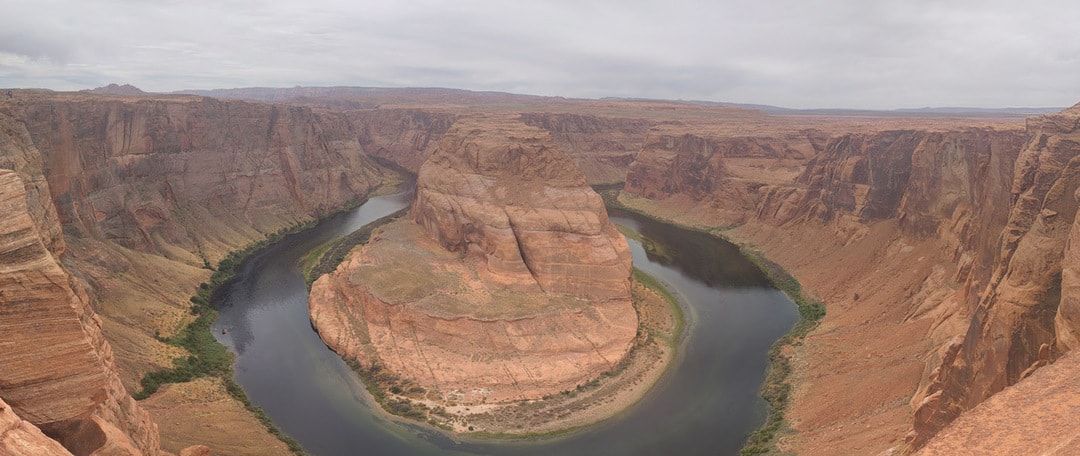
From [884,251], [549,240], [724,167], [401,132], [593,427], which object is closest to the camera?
[593,427]

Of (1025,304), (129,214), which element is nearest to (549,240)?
(1025,304)

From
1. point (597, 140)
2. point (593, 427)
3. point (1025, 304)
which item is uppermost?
point (597, 140)

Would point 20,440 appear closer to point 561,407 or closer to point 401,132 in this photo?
point 561,407

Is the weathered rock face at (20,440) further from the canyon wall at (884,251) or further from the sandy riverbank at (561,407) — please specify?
the canyon wall at (884,251)

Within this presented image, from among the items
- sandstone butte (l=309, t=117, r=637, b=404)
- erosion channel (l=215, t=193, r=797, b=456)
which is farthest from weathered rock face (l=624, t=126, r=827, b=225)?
sandstone butte (l=309, t=117, r=637, b=404)

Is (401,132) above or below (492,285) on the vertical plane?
above

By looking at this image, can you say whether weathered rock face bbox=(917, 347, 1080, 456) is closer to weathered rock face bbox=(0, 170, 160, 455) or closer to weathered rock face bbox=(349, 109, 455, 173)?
weathered rock face bbox=(0, 170, 160, 455)

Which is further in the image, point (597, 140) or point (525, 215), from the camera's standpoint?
point (597, 140)
